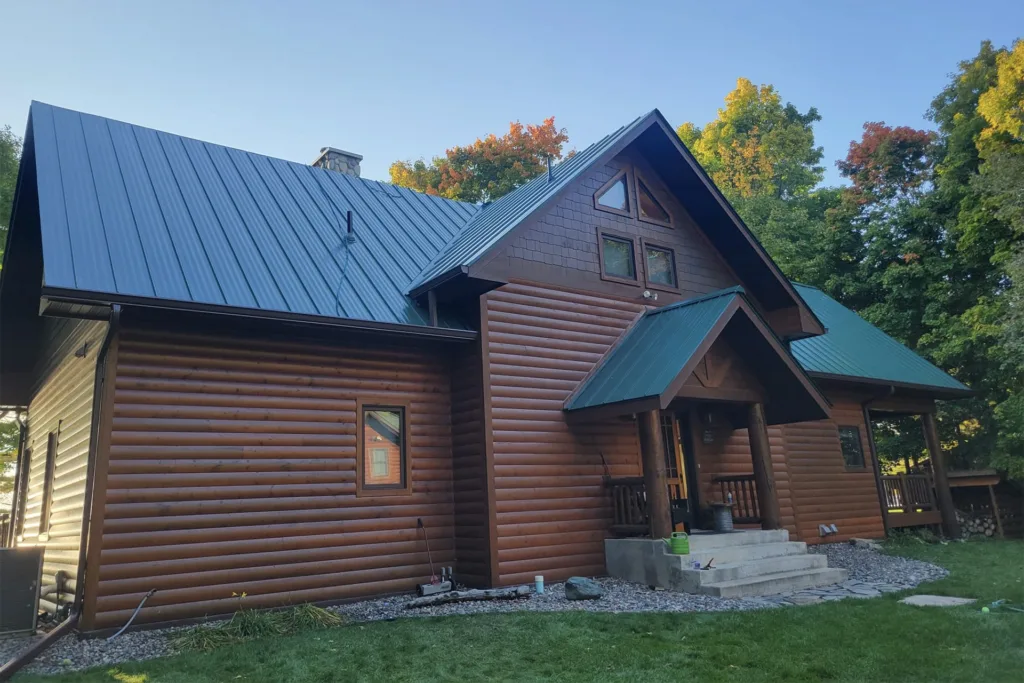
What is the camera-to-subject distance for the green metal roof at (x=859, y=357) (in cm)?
1574

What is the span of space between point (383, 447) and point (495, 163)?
23.9 meters

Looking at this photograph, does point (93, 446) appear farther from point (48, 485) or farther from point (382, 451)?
point (48, 485)

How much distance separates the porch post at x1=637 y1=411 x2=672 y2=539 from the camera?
9.57m

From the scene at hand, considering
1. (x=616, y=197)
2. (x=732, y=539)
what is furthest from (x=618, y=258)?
(x=732, y=539)

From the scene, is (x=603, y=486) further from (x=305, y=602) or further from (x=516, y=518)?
(x=305, y=602)

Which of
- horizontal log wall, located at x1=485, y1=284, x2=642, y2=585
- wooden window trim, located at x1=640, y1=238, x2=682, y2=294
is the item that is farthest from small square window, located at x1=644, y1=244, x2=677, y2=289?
horizontal log wall, located at x1=485, y1=284, x2=642, y2=585

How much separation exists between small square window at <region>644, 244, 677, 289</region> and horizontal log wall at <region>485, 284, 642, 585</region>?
5.94ft

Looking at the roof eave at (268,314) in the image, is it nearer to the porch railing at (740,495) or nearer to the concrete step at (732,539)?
the concrete step at (732,539)

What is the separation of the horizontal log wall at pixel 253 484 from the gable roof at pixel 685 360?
267 centimetres

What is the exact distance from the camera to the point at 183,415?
8.44 m

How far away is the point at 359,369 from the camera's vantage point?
9.92 meters

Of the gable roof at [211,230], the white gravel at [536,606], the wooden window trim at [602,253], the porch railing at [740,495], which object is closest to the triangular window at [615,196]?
the wooden window trim at [602,253]

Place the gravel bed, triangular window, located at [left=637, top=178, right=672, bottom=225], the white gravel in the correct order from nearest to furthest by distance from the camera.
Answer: the white gravel, the gravel bed, triangular window, located at [left=637, top=178, right=672, bottom=225]

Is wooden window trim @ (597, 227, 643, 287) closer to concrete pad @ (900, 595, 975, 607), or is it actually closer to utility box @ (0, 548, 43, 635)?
concrete pad @ (900, 595, 975, 607)
